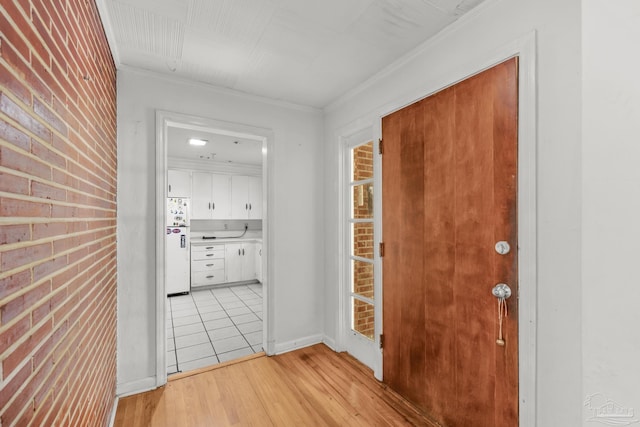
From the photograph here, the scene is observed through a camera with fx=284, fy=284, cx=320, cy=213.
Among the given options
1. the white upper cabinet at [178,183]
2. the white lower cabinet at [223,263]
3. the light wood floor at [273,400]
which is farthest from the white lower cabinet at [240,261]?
the light wood floor at [273,400]

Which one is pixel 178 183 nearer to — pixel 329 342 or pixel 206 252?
pixel 206 252

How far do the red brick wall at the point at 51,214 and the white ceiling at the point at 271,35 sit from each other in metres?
0.35

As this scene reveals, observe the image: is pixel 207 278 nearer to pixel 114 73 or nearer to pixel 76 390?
pixel 114 73

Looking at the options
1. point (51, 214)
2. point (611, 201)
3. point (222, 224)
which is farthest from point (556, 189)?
point (222, 224)

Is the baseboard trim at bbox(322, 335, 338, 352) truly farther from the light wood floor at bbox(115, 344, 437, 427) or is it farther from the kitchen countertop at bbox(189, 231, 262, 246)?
the kitchen countertop at bbox(189, 231, 262, 246)

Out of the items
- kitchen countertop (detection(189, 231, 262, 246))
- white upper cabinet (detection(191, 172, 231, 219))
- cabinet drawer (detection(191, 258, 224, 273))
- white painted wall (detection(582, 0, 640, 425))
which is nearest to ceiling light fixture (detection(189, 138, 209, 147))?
white upper cabinet (detection(191, 172, 231, 219))

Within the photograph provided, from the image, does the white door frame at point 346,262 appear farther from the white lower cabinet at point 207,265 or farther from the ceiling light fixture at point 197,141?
the white lower cabinet at point 207,265

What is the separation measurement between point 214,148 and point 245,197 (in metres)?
1.56

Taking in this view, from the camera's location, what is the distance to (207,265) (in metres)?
5.30

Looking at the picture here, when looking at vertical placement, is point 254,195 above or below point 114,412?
above

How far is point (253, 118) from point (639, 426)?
113 inches

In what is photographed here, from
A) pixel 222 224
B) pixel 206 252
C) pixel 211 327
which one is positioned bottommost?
pixel 211 327

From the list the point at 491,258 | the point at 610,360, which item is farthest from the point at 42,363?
the point at 491,258

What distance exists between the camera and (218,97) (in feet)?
8.41
